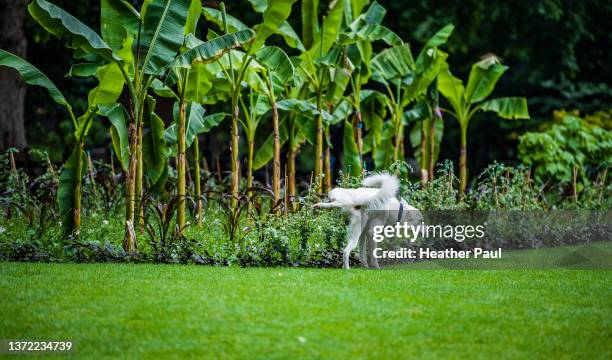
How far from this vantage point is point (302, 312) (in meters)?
6.60

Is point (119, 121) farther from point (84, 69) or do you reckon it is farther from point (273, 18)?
point (273, 18)

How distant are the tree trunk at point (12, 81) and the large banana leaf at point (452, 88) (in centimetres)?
815

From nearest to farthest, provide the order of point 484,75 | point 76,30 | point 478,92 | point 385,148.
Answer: point 76,30, point 484,75, point 478,92, point 385,148

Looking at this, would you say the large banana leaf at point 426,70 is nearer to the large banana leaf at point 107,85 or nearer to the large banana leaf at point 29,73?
the large banana leaf at point 107,85

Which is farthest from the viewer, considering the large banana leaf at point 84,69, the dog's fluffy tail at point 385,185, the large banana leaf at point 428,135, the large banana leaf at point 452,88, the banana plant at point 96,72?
the large banana leaf at point 428,135

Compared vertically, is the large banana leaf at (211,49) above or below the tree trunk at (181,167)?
above

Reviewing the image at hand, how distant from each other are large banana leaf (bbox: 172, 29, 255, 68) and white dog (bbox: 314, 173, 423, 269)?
2.27 m

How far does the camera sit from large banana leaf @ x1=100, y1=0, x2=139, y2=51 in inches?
373

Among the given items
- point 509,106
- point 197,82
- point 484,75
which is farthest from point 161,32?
point 509,106

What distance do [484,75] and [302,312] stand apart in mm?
8770

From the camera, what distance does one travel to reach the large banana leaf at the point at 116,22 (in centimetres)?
948

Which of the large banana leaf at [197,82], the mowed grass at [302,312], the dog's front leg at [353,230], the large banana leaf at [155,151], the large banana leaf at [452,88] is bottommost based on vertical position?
the mowed grass at [302,312]

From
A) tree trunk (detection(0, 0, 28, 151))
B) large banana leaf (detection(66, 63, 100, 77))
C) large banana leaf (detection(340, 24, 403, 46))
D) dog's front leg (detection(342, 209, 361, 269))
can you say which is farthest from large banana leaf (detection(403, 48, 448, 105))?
tree trunk (detection(0, 0, 28, 151))
